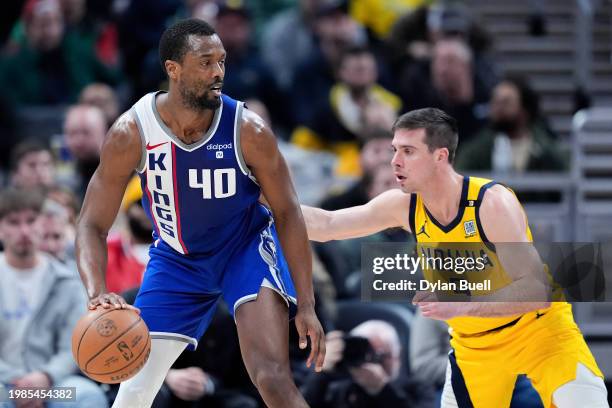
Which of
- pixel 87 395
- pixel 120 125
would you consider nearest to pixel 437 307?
pixel 120 125

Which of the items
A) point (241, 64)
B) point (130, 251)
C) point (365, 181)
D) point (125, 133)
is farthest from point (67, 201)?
point (125, 133)

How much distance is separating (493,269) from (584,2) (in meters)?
6.56

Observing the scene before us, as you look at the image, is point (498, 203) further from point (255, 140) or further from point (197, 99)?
point (197, 99)

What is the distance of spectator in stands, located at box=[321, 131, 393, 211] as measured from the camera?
836 centimetres

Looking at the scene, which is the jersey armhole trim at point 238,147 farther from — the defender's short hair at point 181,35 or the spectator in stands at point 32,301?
the spectator in stands at point 32,301

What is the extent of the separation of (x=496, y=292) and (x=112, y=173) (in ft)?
6.17

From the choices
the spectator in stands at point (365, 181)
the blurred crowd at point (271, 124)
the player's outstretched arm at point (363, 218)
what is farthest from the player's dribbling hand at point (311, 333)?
the spectator in stands at point (365, 181)

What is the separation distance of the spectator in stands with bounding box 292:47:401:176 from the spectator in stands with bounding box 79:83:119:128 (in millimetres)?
1733

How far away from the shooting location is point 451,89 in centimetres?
979

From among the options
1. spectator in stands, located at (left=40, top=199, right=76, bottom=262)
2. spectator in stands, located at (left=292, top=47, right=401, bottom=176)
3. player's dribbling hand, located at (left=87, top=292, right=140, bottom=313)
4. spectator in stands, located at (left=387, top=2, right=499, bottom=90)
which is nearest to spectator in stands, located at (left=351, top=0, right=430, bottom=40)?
spectator in stands, located at (left=387, top=2, right=499, bottom=90)

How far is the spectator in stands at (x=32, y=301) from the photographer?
701cm

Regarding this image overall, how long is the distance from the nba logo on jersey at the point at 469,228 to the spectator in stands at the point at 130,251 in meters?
2.95

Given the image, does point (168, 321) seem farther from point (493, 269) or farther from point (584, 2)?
point (584, 2)

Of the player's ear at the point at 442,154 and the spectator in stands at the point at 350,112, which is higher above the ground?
the spectator in stands at the point at 350,112
